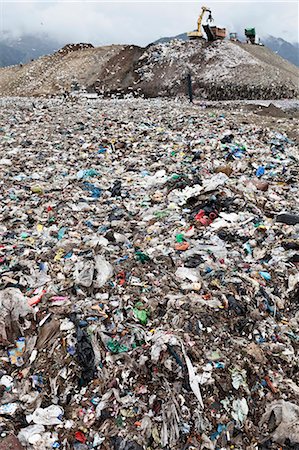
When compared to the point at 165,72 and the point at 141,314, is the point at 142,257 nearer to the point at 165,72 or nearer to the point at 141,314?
the point at 141,314

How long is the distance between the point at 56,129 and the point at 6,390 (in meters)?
7.17

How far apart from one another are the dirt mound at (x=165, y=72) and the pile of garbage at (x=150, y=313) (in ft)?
41.8

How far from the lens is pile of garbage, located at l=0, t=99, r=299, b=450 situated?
250 cm

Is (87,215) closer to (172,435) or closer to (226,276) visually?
(226,276)

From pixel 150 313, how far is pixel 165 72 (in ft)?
59.6

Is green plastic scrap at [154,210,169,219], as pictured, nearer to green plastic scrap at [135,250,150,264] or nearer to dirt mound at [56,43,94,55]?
green plastic scrap at [135,250,150,264]

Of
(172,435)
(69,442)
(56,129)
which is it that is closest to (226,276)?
(172,435)

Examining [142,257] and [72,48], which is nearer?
[142,257]

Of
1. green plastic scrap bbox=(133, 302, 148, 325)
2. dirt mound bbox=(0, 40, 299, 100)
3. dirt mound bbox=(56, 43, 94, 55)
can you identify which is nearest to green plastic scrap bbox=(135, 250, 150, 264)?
green plastic scrap bbox=(133, 302, 148, 325)

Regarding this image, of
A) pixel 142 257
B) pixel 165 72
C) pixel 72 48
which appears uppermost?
pixel 72 48

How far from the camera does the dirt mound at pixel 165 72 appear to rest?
17281 mm

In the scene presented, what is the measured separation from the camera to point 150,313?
3111 millimetres

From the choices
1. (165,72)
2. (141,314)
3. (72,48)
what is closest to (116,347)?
(141,314)

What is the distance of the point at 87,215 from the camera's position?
496 cm
